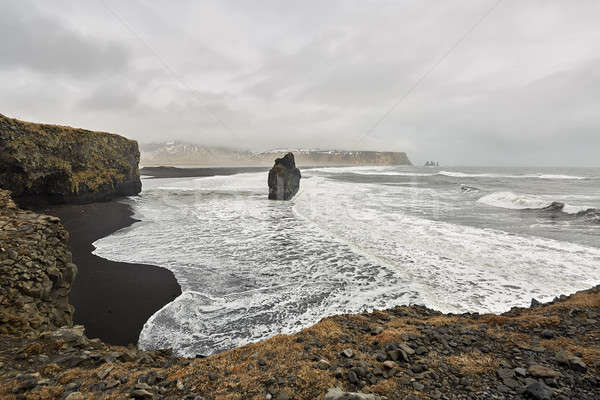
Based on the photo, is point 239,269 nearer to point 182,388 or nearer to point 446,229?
point 182,388

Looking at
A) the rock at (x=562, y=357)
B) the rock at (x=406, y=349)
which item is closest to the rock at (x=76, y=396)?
the rock at (x=406, y=349)

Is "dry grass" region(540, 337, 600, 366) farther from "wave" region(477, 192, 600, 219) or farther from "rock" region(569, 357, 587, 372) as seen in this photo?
"wave" region(477, 192, 600, 219)

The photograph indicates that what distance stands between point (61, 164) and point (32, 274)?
20763 mm

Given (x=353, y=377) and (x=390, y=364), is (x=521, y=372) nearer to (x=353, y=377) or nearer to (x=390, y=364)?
(x=390, y=364)

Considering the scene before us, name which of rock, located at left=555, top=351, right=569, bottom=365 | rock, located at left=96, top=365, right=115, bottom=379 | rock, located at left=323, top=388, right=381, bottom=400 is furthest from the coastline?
rock, located at left=555, top=351, right=569, bottom=365

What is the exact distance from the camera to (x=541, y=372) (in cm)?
304

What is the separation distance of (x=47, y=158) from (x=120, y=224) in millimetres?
10084

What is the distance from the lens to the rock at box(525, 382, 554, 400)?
2629mm

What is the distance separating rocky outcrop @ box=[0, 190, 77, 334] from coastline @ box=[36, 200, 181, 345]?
0.86m

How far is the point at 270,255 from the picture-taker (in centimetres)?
1050

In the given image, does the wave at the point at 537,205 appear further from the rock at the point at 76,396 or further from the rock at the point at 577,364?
the rock at the point at 76,396

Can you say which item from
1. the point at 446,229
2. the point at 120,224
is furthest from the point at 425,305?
the point at 120,224

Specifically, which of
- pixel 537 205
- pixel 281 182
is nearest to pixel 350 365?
pixel 281 182

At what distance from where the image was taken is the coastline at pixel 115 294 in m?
5.80
